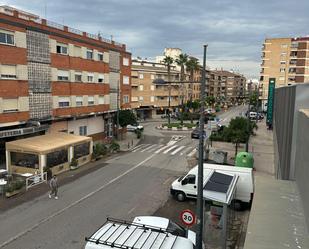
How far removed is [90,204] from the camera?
57.3 ft

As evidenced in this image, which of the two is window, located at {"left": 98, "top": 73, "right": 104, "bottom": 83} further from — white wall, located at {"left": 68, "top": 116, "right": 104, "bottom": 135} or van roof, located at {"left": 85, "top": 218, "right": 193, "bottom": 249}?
van roof, located at {"left": 85, "top": 218, "right": 193, "bottom": 249}

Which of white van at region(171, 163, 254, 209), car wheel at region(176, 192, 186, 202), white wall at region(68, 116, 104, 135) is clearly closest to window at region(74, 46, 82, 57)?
white wall at region(68, 116, 104, 135)

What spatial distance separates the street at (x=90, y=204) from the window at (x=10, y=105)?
8.15 meters

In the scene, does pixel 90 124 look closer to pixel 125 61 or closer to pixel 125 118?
pixel 125 118

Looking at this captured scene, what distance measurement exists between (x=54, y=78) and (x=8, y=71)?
18.8ft

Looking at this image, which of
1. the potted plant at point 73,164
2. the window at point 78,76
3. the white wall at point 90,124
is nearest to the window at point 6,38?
the window at point 78,76

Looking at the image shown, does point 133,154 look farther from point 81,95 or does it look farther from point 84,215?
point 84,215

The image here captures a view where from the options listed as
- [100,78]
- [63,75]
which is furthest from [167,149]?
[63,75]

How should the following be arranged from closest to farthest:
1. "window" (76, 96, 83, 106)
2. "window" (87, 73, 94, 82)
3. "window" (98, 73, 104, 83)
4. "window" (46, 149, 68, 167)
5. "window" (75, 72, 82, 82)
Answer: "window" (46, 149, 68, 167) < "window" (75, 72, 82, 82) < "window" (76, 96, 83, 106) < "window" (87, 73, 94, 82) < "window" (98, 73, 104, 83)

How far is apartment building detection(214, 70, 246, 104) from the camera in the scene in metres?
140

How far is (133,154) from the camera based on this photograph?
3216 centimetres

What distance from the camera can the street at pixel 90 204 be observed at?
1344 cm

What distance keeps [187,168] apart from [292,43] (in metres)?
75.3

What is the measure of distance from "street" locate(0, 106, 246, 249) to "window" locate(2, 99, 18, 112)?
8.15 metres
